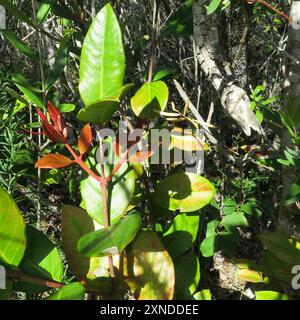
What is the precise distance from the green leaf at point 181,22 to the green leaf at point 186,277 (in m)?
0.57

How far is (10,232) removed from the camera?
77 centimetres

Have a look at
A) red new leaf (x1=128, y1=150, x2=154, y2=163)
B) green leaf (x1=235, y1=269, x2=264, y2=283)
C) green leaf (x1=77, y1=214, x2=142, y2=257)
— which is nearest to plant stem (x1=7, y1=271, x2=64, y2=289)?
green leaf (x1=77, y1=214, x2=142, y2=257)

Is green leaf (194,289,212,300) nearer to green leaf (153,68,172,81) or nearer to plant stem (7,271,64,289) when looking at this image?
plant stem (7,271,64,289)

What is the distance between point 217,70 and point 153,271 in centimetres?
52

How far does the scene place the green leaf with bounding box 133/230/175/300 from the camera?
35.8 inches

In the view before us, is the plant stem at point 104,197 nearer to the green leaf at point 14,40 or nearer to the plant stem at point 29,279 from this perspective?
the plant stem at point 29,279

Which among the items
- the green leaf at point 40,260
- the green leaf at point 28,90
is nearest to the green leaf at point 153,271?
the green leaf at point 40,260

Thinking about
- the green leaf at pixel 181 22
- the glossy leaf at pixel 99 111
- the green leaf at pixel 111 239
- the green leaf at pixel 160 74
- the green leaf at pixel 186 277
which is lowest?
the green leaf at pixel 186 277

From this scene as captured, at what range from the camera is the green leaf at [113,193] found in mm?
884

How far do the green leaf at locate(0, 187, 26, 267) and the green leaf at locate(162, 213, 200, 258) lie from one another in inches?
14.9
